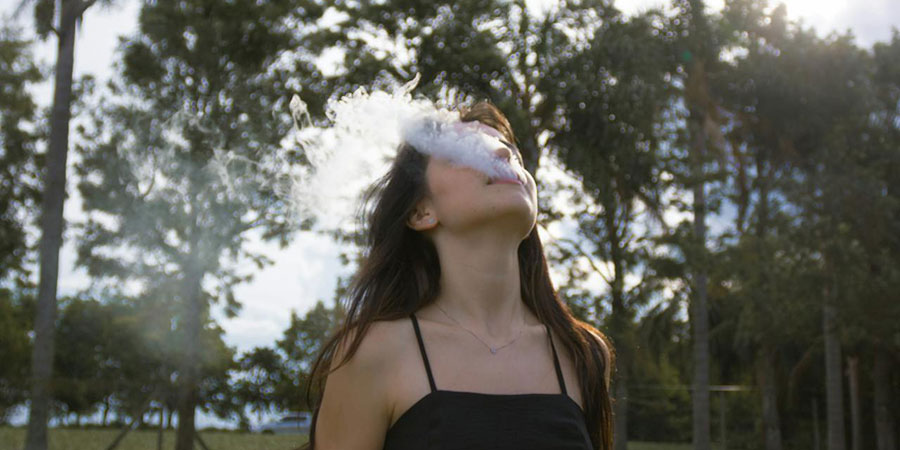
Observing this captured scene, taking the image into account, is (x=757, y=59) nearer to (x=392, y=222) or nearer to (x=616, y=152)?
(x=616, y=152)

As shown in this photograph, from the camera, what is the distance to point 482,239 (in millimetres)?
2139

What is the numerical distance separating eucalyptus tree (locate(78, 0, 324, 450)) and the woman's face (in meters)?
12.3

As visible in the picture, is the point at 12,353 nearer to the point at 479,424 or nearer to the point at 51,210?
the point at 51,210

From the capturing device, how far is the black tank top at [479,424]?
6.21ft

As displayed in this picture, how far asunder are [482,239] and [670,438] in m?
29.1

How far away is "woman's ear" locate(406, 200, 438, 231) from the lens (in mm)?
2240

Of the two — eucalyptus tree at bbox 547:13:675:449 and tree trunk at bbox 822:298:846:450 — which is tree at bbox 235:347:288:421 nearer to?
eucalyptus tree at bbox 547:13:675:449

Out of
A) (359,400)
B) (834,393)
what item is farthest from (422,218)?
(834,393)

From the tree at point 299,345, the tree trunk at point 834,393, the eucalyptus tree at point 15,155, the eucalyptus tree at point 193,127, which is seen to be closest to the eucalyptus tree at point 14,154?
the eucalyptus tree at point 15,155

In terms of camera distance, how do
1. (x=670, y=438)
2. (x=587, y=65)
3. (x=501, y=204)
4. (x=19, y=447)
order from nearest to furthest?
(x=501, y=204) → (x=19, y=447) → (x=587, y=65) → (x=670, y=438)

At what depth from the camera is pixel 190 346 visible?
51.3ft

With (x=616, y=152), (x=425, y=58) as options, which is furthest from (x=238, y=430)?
(x=616, y=152)

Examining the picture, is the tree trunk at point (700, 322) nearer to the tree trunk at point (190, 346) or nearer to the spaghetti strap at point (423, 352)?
the tree trunk at point (190, 346)

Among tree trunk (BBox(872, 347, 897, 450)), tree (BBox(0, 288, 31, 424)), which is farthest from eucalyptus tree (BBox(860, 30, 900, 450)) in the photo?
tree (BBox(0, 288, 31, 424))
